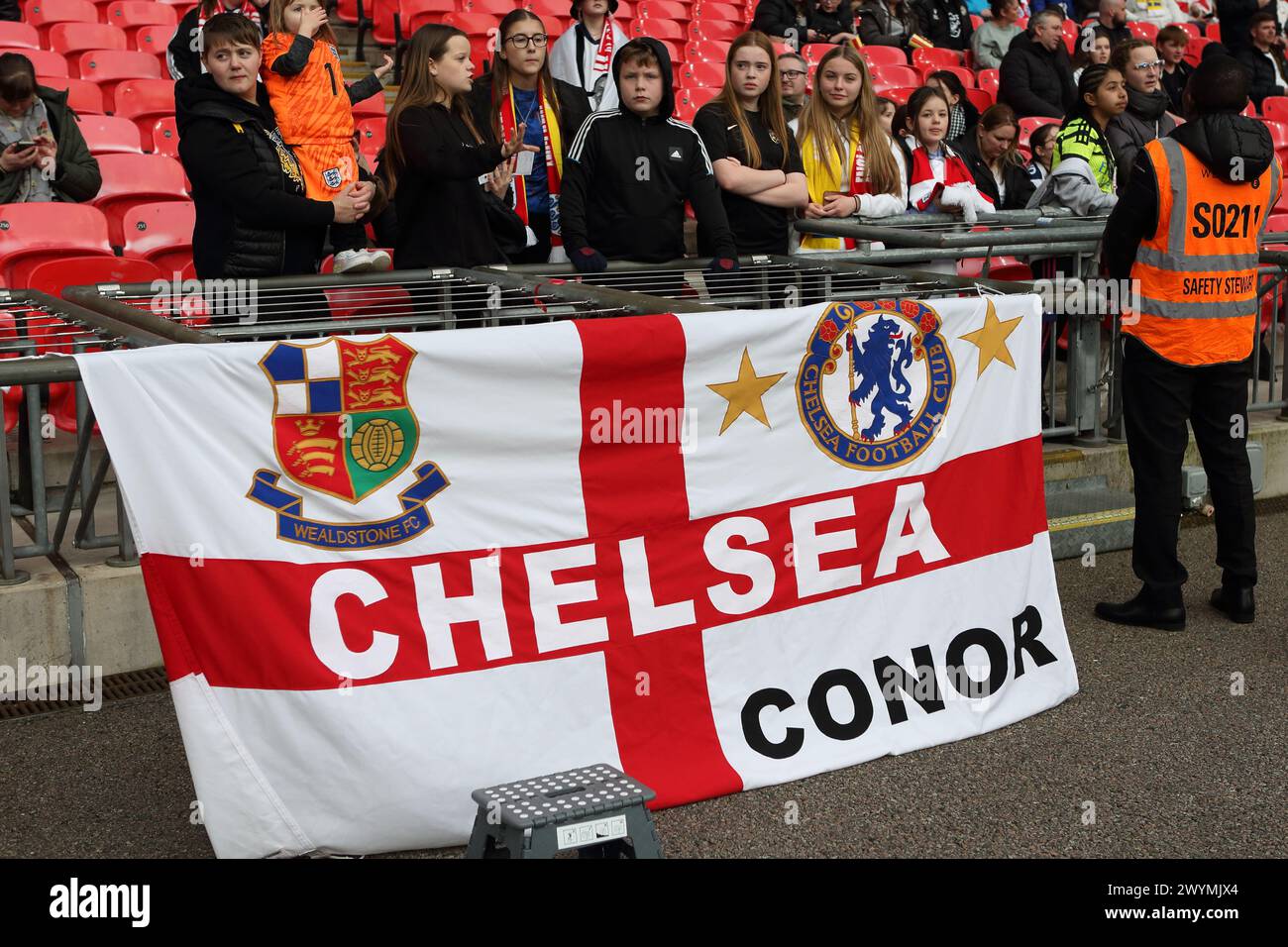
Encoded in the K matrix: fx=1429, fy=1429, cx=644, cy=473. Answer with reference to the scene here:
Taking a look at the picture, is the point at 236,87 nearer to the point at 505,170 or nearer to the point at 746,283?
the point at 505,170

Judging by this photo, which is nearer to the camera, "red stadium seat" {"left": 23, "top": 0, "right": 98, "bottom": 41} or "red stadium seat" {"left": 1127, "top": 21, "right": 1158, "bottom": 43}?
"red stadium seat" {"left": 23, "top": 0, "right": 98, "bottom": 41}

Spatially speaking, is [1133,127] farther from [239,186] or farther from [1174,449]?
[239,186]

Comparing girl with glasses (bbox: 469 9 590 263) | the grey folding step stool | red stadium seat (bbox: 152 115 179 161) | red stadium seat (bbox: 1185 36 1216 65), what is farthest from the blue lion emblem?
red stadium seat (bbox: 1185 36 1216 65)

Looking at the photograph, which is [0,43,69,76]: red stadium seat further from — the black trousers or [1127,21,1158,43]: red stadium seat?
[1127,21,1158,43]: red stadium seat

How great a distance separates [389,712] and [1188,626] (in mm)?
3413

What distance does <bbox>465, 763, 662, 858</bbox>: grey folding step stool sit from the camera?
3.03 metres

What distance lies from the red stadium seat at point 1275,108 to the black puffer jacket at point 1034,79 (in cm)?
305

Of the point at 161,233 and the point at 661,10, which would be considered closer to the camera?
the point at 161,233

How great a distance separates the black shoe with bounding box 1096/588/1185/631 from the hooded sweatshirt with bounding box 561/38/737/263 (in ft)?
7.25

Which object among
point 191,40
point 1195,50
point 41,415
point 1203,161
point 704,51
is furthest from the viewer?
point 1195,50

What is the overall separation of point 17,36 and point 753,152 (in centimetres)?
588

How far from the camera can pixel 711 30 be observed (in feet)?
44.6

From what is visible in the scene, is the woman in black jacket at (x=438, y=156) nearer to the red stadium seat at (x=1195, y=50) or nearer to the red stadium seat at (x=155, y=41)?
the red stadium seat at (x=155, y=41)

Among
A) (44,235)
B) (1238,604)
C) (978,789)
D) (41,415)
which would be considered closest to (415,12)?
(44,235)
